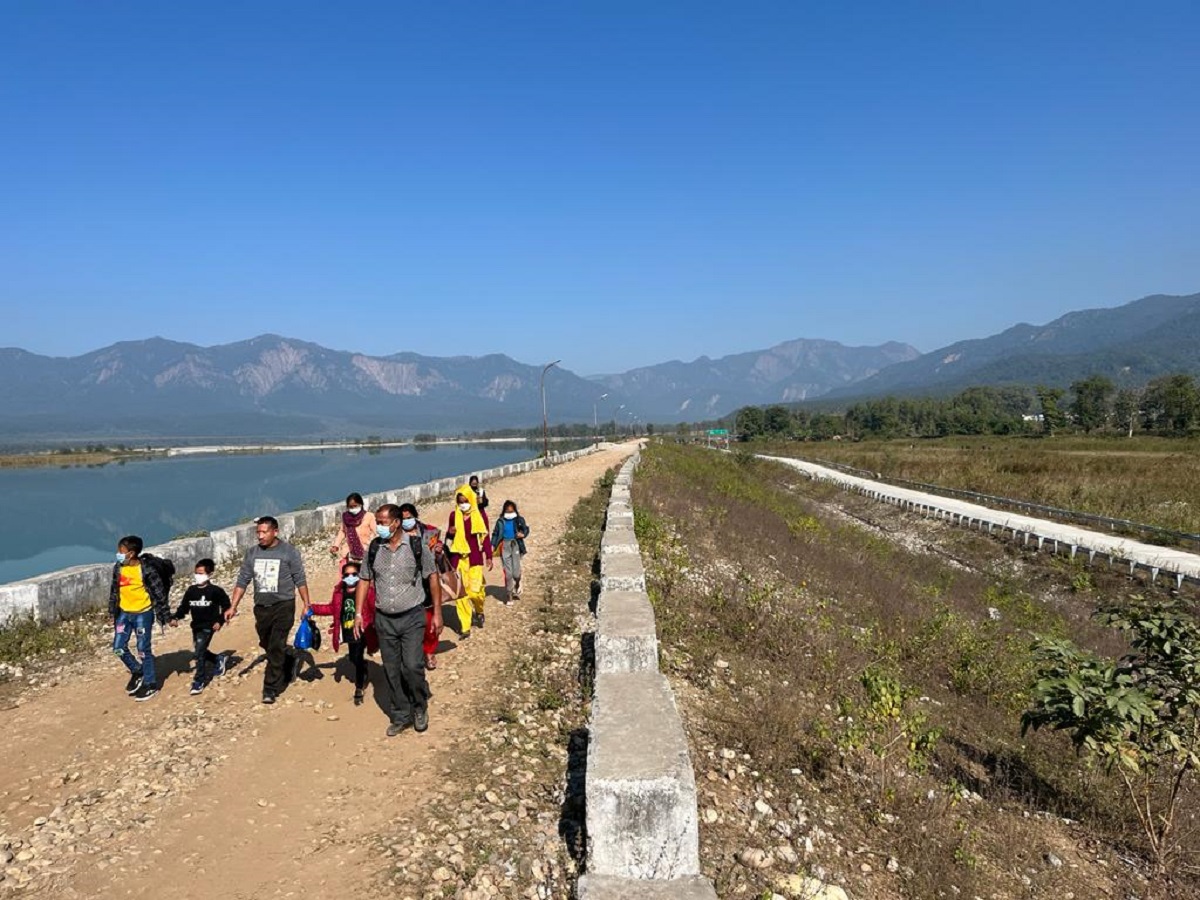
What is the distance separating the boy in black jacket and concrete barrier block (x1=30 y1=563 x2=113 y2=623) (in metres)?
2.51

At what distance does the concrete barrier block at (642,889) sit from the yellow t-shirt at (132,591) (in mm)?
5622

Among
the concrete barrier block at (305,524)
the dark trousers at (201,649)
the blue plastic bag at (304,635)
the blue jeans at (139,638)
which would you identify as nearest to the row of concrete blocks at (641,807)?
the blue plastic bag at (304,635)

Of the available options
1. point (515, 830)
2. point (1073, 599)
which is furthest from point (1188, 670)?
point (1073, 599)

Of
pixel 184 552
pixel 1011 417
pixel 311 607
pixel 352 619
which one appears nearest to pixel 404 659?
pixel 352 619

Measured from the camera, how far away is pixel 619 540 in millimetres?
10633

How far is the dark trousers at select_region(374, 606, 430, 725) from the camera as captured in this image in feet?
19.6

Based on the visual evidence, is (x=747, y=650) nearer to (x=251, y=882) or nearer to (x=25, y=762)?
(x=251, y=882)

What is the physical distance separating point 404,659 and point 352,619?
1.13 meters

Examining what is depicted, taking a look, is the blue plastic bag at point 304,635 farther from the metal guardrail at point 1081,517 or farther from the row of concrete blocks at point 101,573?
the metal guardrail at point 1081,517

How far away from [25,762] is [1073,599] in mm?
22998

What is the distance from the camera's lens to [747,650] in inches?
326

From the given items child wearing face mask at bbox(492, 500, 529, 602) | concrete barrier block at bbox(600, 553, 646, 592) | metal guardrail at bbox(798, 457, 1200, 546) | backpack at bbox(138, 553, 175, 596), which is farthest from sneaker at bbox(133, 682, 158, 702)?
metal guardrail at bbox(798, 457, 1200, 546)

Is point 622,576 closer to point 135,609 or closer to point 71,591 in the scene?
point 135,609

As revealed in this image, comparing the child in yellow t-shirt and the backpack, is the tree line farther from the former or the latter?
the child in yellow t-shirt
